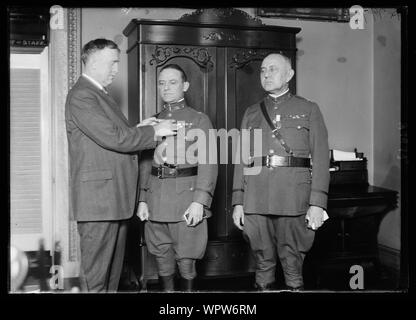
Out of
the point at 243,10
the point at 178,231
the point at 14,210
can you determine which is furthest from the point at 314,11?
the point at 14,210

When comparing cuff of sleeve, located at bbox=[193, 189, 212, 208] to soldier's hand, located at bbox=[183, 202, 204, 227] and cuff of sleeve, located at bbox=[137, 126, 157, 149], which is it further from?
cuff of sleeve, located at bbox=[137, 126, 157, 149]

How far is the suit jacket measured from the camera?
8.41 feet

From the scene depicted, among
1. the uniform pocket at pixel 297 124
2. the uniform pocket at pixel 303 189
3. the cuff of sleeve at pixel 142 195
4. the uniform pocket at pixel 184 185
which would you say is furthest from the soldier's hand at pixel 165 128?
the uniform pocket at pixel 303 189

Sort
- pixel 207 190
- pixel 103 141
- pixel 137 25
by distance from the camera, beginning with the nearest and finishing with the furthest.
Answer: pixel 103 141 → pixel 207 190 → pixel 137 25

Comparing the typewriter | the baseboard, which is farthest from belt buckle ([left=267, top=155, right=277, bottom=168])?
the baseboard

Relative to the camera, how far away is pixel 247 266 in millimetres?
3670

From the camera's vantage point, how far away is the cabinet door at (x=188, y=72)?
11.2 feet

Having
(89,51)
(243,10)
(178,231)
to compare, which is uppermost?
(243,10)

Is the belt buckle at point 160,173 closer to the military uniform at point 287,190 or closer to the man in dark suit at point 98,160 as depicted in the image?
the man in dark suit at point 98,160

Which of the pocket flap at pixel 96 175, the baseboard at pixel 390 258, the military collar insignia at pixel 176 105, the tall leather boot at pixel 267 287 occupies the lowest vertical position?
the baseboard at pixel 390 258

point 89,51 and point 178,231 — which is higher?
point 89,51

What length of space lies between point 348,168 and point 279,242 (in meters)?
1.41
